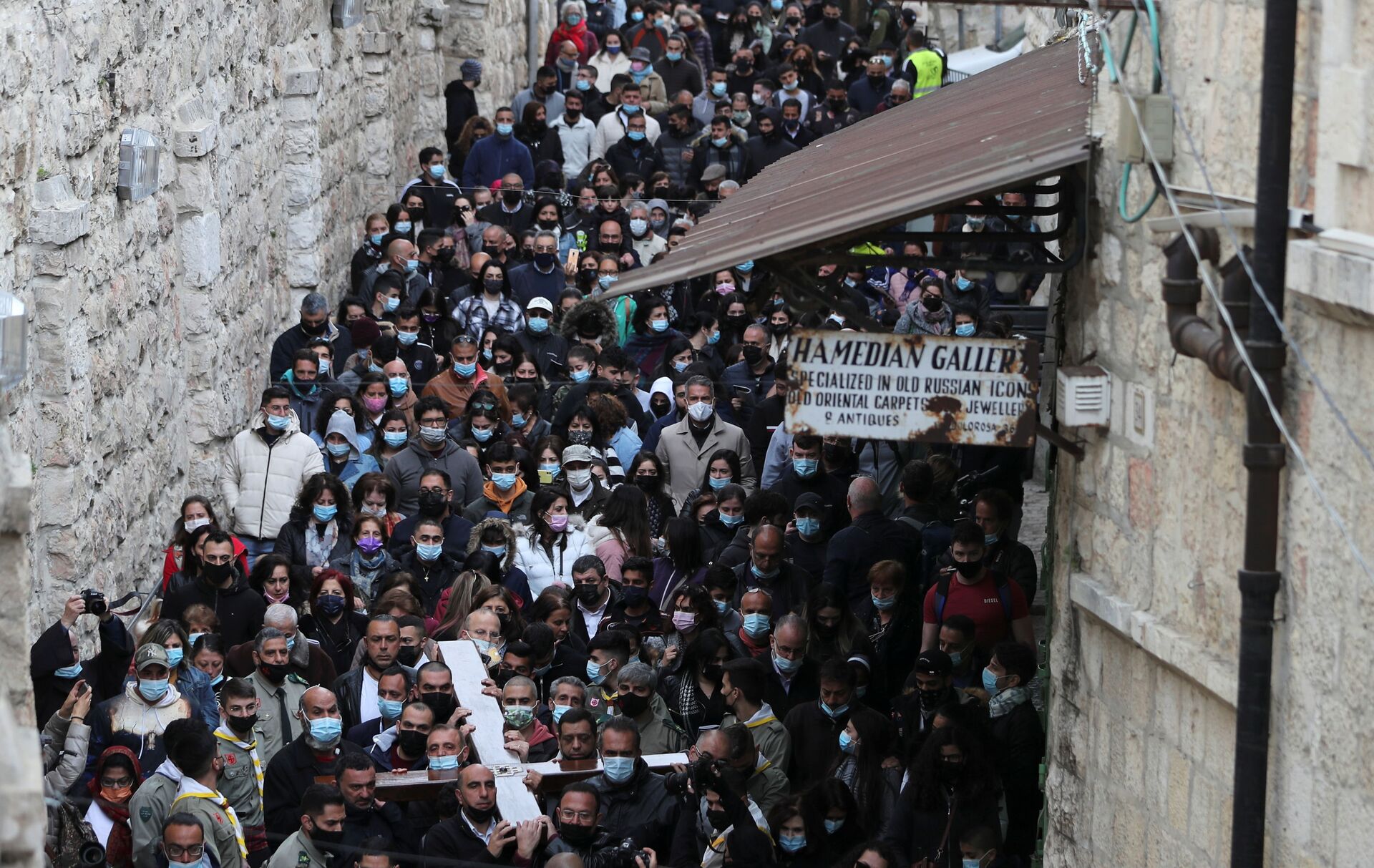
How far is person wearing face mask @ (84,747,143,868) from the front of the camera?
7.98 m

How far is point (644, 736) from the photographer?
29.2 ft

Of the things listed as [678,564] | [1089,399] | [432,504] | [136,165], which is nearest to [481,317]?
[136,165]

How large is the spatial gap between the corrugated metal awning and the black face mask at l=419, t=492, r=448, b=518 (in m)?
2.19

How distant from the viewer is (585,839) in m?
7.89

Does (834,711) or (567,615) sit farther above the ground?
(567,615)

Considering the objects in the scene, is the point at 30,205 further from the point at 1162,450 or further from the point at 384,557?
the point at 1162,450

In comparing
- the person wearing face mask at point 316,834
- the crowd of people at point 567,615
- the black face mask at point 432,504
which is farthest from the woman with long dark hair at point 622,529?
the person wearing face mask at point 316,834

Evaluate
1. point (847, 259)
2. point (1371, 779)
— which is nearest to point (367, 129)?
point (847, 259)

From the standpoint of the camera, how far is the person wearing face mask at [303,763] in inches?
328

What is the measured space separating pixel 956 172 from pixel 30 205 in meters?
4.90

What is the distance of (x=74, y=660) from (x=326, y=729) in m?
1.35

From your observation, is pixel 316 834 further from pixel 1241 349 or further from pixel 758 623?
pixel 1241 349

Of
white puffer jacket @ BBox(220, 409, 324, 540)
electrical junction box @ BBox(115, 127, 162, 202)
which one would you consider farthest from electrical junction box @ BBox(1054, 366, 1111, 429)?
electrical junction box @ BBox(115, 127, 162, 202)

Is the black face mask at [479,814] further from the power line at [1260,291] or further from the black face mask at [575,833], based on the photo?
the power line at [1260,291]
